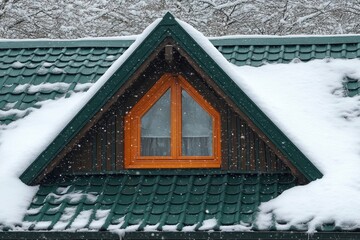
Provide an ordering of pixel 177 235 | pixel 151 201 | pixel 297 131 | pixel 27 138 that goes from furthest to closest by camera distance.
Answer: pixel 27 138
pixel 297 131
pixel 151 201
pixel 177 235

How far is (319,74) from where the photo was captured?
10258 mm

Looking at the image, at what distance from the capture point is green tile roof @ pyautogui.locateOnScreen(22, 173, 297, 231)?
8484mm

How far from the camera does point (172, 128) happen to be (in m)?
9.50

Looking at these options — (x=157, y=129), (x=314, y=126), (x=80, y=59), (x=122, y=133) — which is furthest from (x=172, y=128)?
(x=80, y=59)

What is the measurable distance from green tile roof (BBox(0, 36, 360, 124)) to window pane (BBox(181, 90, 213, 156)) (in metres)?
1.21

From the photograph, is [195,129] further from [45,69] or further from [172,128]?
[45,69]

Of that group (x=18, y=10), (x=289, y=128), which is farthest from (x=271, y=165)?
(x=18, y=10)

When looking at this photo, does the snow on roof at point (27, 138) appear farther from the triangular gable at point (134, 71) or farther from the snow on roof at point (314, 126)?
the snow on roof at point (314, 126)

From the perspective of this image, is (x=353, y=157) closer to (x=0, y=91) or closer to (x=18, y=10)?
(x=0, y=91)

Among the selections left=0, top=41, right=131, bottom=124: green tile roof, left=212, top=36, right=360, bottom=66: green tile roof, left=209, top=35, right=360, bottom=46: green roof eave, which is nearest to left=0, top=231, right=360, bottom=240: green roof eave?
left=0, top=41, right=131, bottom=124: green tile roof

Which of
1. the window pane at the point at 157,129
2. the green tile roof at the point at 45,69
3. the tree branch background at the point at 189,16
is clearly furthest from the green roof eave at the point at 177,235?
the tree branch background at the point at 189,16

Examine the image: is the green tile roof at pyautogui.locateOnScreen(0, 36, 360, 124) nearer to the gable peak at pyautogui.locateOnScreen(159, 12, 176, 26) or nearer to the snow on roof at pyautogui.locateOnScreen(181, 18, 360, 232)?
the snow on roof at pyautogui.locateOnScreen(181, 18, 360, 232)

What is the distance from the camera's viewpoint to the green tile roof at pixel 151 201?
8.48 metres

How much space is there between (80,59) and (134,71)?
2.00 meters
